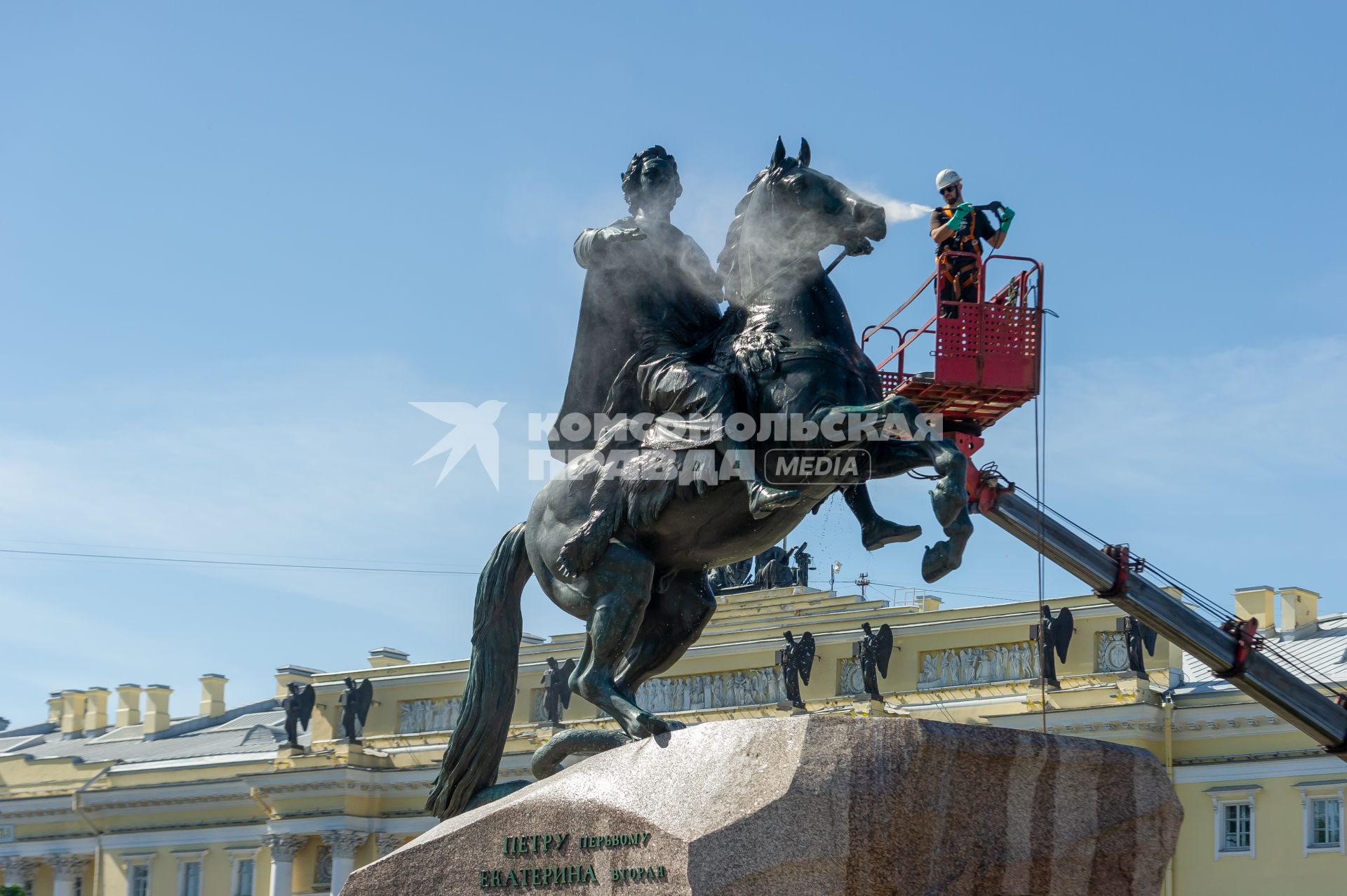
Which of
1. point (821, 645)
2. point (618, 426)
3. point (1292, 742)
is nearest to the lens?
point (618, 426)

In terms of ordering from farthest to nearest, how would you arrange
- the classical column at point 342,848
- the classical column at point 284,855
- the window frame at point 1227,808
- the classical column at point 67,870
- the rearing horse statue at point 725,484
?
the classical column at point 67,870
the classical column at point 284,855
the classical column at point 342,848
the window frame at point 1227,808
the rearing horse statue at point 725,484

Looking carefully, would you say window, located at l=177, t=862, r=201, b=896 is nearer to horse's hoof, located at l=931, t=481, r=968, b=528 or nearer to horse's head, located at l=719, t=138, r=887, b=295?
horse's head, located at l=719, t=138, r=887, b=295

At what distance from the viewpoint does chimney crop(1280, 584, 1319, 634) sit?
34312 millimetres

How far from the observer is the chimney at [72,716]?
171ft

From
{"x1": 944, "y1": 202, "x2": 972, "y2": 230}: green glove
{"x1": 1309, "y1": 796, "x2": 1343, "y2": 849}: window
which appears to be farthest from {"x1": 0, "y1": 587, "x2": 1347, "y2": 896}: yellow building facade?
{"x1": 944, "y1": 202, "x2": 972, "y2": 230}: green glove

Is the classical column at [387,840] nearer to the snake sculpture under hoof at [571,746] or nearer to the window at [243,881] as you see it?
the window at [243,881]

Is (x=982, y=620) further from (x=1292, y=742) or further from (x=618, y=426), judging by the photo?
(x=618, y=426)

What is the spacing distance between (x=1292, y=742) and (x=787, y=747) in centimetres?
2750

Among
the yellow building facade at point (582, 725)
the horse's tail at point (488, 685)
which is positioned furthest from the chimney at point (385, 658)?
the horse's tail at point (488, 685)

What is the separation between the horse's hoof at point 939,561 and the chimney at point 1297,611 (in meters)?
30.3

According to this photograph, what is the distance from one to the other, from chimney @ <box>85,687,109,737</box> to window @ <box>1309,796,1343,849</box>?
33078 millimetres

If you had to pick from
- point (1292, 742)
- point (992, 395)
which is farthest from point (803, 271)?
point (1292, 742)

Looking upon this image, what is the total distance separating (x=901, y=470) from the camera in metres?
6.12

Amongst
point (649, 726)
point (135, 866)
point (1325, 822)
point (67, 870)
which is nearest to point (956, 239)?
point (649, 726)
